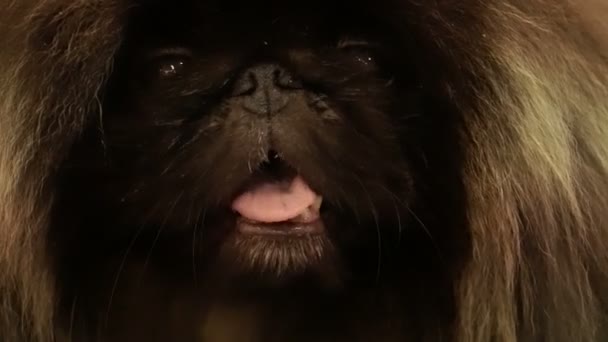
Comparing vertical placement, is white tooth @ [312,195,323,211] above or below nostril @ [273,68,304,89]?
below

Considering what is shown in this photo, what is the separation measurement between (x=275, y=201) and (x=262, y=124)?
0.05 meters

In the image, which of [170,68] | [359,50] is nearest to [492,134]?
[359,50]

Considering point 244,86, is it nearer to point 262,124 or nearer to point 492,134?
point 262,124

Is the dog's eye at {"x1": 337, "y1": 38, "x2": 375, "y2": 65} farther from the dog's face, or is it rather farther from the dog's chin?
the dog's chin

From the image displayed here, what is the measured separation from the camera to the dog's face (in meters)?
0.57

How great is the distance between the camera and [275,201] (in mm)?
587

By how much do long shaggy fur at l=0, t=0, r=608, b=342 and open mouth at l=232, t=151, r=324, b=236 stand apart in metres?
0.11

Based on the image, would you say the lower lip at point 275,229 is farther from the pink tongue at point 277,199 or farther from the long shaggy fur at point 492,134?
the long shaggy fur at point 492,134

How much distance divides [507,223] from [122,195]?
255 mm

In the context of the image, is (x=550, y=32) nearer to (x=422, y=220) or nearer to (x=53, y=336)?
(x=422, y=220)

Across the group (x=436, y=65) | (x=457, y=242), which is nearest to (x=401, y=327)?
(x=457, y=242)

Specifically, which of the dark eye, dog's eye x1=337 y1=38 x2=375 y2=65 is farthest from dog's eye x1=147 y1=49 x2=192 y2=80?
dog's eye x1=337 y1=38 x2=375 y2=65

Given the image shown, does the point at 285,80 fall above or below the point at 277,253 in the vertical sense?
above

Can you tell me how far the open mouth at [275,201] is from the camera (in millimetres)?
586
